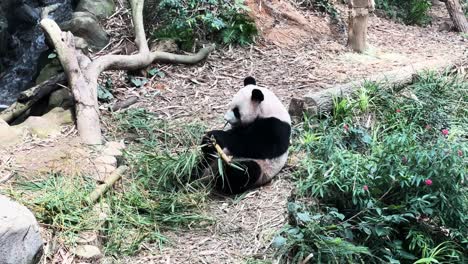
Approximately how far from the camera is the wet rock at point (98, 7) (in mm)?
7809

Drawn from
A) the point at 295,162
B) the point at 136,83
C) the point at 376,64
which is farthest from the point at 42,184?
the point at 376,64

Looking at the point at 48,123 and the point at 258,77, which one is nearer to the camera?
the point at 48,123

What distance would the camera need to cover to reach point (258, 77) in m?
6.70

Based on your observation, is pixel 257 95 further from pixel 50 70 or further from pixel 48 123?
pixel 50 70

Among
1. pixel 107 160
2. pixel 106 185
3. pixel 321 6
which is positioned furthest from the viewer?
pixel 321 6

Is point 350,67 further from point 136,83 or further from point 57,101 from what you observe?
point 57,101

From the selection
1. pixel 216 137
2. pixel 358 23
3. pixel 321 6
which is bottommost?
pixel 216 137

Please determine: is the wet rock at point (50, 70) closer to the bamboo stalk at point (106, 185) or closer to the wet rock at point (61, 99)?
the wet rock at point (61, 99)

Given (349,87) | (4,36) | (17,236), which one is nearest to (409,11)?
(349,87)

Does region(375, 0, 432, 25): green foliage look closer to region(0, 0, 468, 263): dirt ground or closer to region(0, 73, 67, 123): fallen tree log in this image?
region(0, 0, 468, 263): dirt ground

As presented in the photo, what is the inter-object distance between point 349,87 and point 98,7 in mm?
4239

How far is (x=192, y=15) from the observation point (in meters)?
7.42

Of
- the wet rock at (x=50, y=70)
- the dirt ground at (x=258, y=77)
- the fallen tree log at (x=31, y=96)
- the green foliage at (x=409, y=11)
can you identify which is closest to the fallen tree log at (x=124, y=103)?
the dirt ground at (x=258, y=77)

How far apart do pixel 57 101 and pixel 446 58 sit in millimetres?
5374
